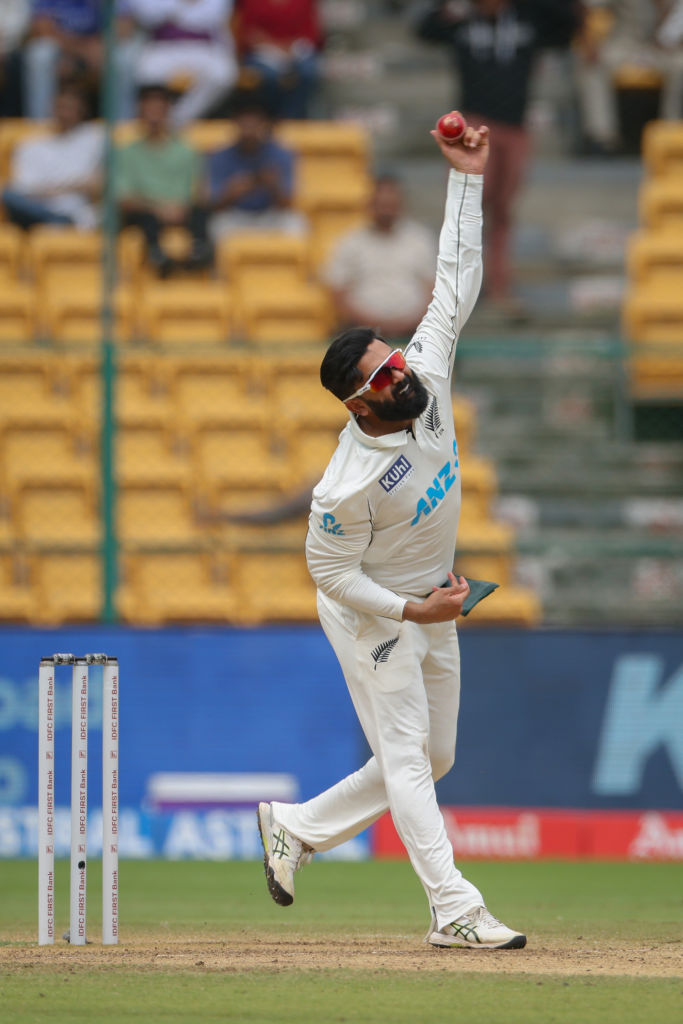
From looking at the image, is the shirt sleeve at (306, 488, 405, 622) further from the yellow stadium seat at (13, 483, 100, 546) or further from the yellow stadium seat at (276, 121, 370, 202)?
the yellow stadium seat at (276, 121, 370, 202)

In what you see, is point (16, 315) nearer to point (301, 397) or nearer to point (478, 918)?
point (301, 397)

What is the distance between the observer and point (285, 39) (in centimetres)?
1473

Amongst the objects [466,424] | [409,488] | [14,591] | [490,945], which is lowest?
[14,591]

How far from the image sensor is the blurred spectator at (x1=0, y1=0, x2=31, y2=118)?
48.1 ft

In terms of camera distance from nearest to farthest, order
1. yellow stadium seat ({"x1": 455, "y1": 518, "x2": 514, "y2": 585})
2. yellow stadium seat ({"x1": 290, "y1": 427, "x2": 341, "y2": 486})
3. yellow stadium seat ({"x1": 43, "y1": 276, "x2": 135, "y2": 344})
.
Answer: yellow stadium seat ({"x1": 455, "y1": 518, "x2": 514, "y2": 585}) → yellow stadium seat ({"x1": 290, "y1": 427, "x2": 341, "y2": 486}) → yellow stadium seat ({"x1": 43, "y1": 276, "x2": 135, "y2": 344})

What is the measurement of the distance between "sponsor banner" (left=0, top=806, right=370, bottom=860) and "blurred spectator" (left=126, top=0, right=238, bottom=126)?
676cm

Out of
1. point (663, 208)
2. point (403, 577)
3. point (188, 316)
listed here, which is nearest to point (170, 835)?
point (188, 316)

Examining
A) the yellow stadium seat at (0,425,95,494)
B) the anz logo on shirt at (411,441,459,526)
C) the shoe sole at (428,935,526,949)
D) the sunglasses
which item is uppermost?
the sunglasses

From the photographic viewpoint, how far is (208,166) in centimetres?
1343

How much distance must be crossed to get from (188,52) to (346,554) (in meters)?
9.99

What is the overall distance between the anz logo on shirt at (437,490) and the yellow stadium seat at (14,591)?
216 inches

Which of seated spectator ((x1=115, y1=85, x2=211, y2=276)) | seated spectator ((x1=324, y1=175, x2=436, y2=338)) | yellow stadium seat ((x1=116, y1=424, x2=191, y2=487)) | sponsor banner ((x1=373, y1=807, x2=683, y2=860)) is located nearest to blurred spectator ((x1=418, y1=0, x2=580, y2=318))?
seated spectator ((x1=324, y1=175, x2=436, y2=338))

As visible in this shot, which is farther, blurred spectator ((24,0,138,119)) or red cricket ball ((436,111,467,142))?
blurred spectator ((24,0,138,119))

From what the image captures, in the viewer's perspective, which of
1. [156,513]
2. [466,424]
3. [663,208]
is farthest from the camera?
[663,208]
